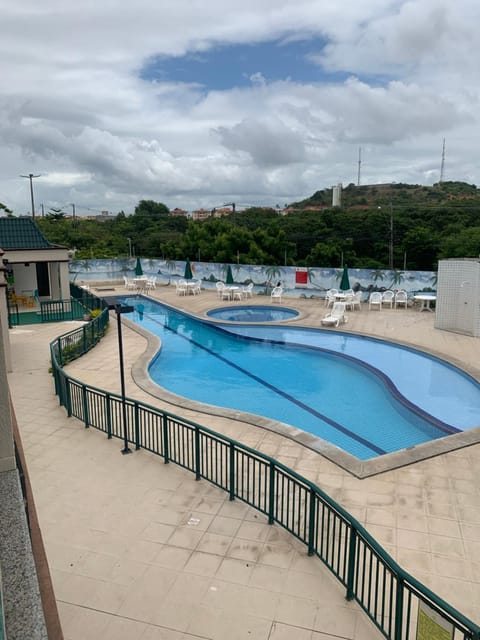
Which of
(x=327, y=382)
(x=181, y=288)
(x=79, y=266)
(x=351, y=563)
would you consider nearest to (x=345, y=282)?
(x=181, y=288)

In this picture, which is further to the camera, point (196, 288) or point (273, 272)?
point (196, 288)

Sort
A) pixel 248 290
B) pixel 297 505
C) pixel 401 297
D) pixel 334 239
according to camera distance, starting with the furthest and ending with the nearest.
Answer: pixel 334 239, pixel 248 290, pixel 401 297, pixel 297 505

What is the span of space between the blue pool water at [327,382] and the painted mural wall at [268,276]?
6013mm

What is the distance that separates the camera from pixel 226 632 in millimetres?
4062

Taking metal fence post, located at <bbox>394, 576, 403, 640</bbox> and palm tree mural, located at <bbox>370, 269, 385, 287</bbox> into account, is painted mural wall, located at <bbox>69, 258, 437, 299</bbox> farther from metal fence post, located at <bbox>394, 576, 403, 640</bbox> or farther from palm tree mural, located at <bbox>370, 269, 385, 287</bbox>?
metal fence post, located at <bbox>394, 576, 403, 640</bbox>

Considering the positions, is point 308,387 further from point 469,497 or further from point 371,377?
point 469,497

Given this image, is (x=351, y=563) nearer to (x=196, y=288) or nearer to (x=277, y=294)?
(x=277, y=294)

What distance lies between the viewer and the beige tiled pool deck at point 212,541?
4.22 m

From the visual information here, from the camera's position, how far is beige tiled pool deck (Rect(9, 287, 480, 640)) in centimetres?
422

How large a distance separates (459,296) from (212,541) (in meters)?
13.0

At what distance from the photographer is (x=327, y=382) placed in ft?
42.1

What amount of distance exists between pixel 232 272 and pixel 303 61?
10649 millimetres

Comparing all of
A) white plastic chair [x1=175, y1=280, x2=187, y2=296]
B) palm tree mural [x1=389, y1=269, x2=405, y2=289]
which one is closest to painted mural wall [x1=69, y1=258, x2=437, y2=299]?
palm tree mural [x1=389, y1=269, x2=405, y2=289]

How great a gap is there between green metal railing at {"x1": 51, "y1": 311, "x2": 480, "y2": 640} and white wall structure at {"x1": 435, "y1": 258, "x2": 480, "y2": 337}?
10737mm
